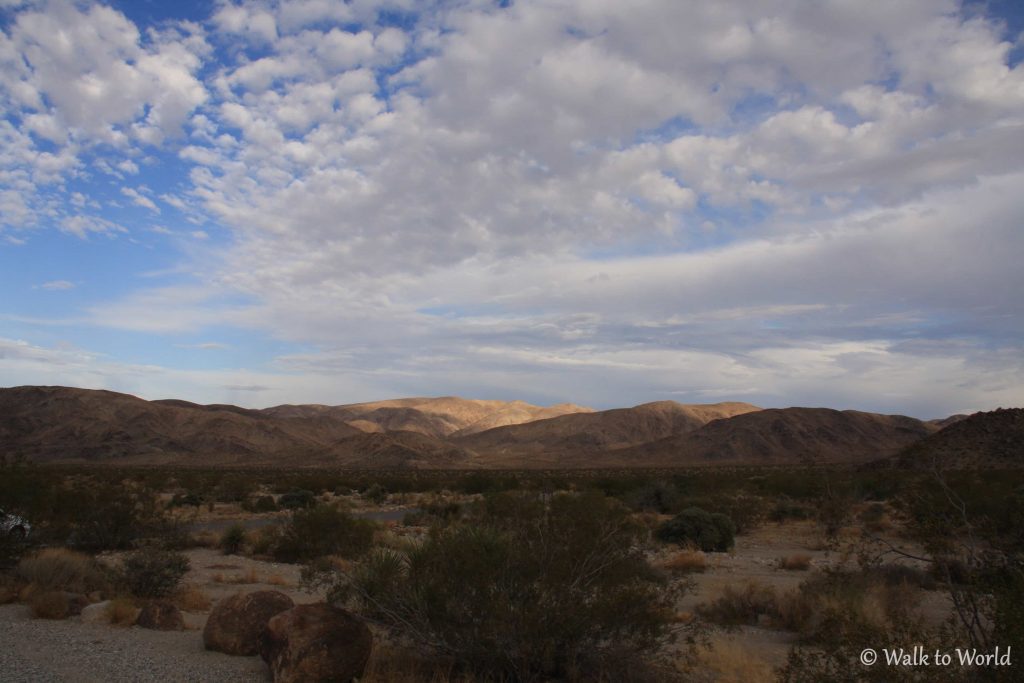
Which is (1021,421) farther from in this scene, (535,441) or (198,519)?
(535,441)

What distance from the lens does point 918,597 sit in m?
11.9

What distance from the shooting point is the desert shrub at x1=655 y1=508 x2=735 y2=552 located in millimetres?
20172

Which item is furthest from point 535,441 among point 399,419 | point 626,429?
point 399,419

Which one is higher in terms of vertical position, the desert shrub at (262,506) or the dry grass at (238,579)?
the dry grass at (238,579)

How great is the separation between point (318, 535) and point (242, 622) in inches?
400

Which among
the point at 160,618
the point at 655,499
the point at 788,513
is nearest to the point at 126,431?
the point at 655,499

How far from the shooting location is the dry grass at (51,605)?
9930 mm

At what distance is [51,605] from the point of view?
10.0 metres

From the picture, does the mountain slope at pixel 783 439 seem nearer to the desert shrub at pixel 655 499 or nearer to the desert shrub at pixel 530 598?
the desert shrub at pixel 655 499

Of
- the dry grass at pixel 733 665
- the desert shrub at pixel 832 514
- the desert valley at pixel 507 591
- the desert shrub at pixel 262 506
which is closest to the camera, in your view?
the desert valley at pixel 507 591

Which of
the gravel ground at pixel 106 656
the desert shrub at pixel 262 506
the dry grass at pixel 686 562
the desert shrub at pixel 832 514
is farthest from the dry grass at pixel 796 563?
the desert shrub at pixel 262 506

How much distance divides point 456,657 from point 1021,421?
2521 inches

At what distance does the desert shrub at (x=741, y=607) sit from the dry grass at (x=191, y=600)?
911 centimetres

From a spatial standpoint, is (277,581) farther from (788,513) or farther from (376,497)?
(376,497)
